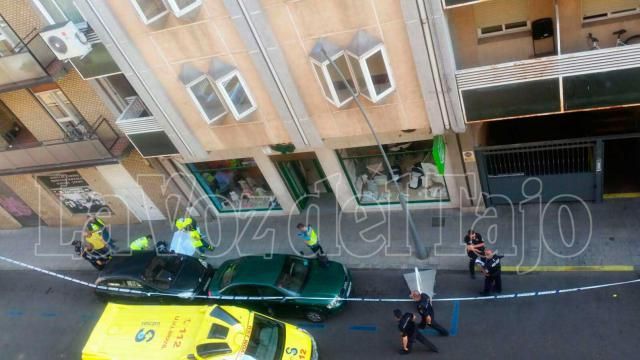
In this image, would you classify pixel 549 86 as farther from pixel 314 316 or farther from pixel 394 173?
pixel 314 316

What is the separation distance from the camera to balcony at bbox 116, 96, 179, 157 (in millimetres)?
14042

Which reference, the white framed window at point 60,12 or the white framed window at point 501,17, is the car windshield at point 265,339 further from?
the white framed window at point 60,12

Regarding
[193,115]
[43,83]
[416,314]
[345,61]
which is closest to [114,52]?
[193,115]

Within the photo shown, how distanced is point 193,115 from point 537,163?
8.96 m

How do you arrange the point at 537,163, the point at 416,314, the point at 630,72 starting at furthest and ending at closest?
the point at 537,163 → the point at 416,314 → the point at 630,72

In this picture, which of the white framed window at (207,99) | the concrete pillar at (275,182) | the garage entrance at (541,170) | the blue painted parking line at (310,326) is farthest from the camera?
the concrete pillar at (275,182)

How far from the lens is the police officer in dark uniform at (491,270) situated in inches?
439

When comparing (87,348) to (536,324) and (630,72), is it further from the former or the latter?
(630,72)

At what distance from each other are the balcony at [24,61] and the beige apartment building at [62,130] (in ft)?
0.08

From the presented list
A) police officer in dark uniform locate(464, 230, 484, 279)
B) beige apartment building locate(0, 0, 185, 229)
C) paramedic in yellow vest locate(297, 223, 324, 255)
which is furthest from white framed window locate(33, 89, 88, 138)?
police officer in dark uniform locate(464, 230, 484, 279)

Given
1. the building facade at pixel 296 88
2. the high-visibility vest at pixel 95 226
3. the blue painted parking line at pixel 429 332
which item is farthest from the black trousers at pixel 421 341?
the high-visibility vest at pixel 95 226

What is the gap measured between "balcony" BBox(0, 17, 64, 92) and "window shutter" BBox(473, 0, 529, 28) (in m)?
10.9

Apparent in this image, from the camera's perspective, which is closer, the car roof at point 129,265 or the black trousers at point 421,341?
the black trousers at point 421,341

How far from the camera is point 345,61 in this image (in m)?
11.3
